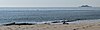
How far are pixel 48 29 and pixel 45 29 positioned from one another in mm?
315

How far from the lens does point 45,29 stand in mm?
20109

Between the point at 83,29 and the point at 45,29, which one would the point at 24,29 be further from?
the point at 83,29

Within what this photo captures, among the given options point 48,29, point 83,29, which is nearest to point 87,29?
point 83,29

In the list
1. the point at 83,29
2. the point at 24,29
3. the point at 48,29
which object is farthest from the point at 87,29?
the point at 24,29

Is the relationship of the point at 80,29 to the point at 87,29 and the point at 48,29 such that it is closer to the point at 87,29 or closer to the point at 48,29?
the point at 87,29

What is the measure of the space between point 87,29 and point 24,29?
17.9 feet

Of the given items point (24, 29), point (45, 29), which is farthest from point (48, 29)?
point (24, 29)

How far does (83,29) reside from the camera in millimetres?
19828

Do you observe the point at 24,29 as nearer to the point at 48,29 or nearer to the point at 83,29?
the point at 48,29

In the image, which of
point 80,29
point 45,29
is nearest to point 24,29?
point 45,29

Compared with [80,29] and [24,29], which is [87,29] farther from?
[24,29]

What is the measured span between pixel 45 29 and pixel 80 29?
9.95 feet

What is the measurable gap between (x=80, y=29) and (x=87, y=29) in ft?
2.02

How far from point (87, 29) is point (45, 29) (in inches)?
143
